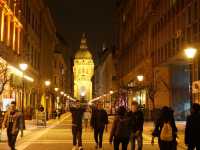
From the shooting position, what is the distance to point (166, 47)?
52.6m

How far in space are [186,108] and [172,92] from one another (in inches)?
94.2

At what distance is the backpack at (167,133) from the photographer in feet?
44.8

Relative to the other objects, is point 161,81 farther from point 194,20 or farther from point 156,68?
point 194,20

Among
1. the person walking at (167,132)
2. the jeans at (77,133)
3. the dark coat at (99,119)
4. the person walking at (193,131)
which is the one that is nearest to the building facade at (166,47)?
the dark coat at (99,119)

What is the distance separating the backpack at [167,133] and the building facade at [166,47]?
1010 inches

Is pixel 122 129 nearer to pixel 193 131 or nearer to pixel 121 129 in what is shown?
pixel 121 129

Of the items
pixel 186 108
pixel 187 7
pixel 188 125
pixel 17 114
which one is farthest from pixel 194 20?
pixel 188 125

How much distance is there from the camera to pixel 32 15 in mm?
69750

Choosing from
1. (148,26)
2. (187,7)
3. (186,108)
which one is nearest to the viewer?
(187,7)

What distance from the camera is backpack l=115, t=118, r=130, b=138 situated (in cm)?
1467

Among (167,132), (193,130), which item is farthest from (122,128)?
(193,130)

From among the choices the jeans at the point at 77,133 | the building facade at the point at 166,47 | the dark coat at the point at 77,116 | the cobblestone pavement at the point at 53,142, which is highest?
the building facade at the point at 166,47

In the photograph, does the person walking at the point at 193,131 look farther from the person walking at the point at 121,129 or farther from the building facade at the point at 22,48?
the building facade at the point at 22,48

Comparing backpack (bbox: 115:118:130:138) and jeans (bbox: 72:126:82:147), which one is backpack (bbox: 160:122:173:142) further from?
jeans (bbox: 72:126:82:147)
